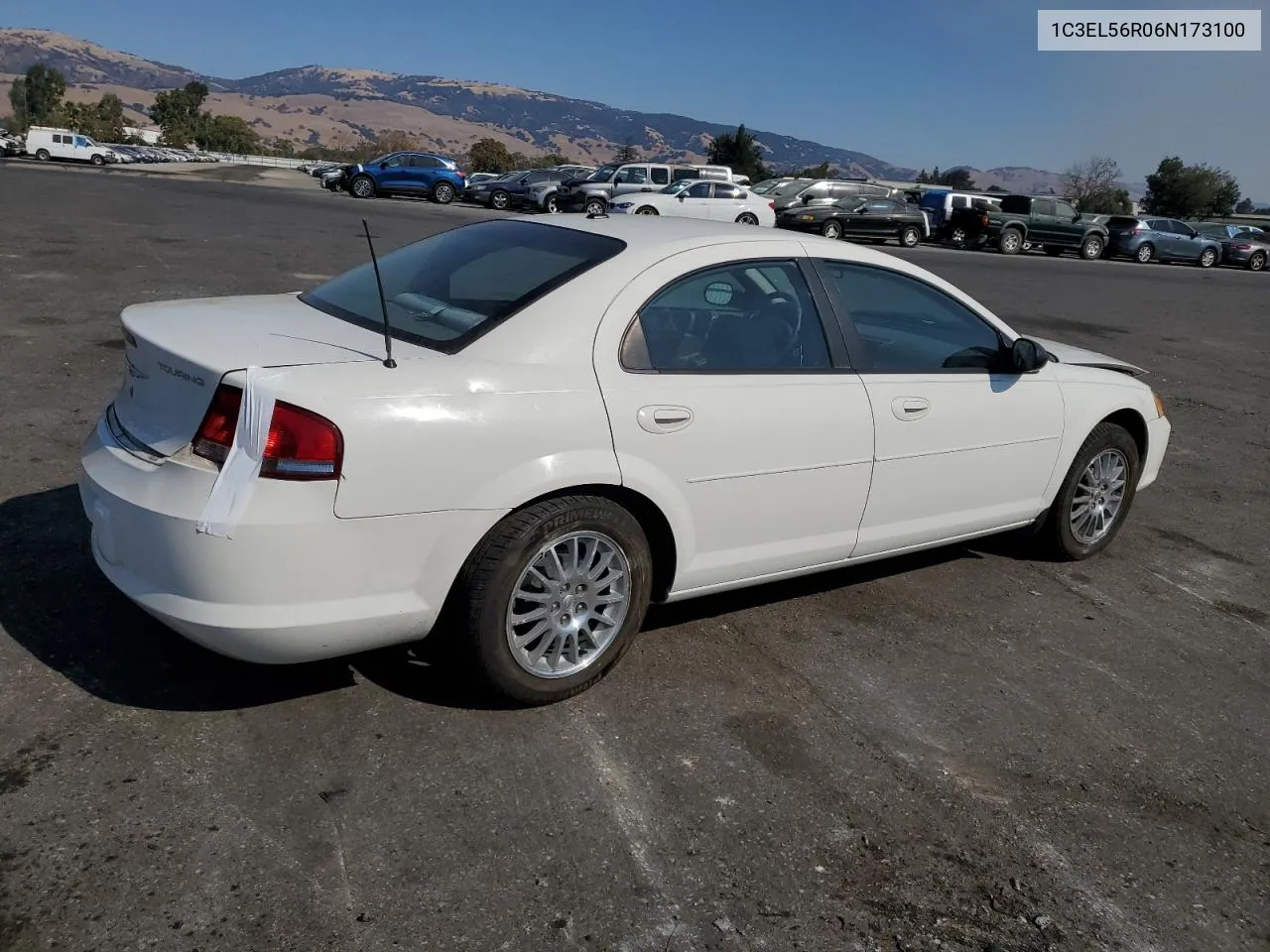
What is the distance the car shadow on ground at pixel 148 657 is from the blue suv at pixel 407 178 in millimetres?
35774

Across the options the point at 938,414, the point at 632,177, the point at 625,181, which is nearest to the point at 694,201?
the point at 625,181

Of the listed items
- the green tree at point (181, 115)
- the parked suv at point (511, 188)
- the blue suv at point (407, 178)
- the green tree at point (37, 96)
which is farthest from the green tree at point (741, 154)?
the green tree at point (37, 96)

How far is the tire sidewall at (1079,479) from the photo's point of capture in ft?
16.5

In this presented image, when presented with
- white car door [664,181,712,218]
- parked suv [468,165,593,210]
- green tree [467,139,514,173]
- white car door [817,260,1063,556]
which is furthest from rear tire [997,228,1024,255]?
green tree [467,139,514,173]

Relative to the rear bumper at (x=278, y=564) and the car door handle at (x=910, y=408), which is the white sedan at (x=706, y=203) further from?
the rear bumper at (x=278, y=564)

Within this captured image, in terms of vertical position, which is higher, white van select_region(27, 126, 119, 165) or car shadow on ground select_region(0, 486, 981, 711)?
white van select_region(27, 126, 119, 165)

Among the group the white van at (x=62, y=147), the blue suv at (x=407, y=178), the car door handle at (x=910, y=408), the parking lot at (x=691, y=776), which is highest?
the white van at (x=62, y=147)

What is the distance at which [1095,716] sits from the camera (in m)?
3.74

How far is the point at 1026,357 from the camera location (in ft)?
14.8

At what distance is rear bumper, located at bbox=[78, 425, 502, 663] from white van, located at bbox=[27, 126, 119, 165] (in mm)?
63230

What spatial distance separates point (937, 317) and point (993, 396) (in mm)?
418

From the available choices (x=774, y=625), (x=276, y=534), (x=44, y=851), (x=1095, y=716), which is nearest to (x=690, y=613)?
(x=774, y=625)

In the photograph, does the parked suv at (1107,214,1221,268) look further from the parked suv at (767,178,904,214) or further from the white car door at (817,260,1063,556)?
the white car door at (817,260,1063,556)

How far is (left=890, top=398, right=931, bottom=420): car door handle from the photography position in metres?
4.11
